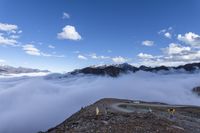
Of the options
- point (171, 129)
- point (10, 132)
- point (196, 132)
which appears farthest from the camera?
point (10, 132)

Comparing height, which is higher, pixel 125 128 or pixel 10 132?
pixel 125 128

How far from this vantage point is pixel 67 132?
29.1 meters

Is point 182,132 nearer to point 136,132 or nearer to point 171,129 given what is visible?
point 171,129

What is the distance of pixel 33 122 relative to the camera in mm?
190125

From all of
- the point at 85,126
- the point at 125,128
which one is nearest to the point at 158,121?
the point at 125,128

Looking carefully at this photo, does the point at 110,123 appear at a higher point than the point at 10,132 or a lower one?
higher

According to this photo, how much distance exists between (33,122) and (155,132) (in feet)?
559

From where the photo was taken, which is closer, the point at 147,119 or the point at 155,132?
the point at 155,132

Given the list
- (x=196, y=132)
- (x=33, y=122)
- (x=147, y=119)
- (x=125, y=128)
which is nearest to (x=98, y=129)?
(x=125, y=128)

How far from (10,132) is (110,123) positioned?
16696cm

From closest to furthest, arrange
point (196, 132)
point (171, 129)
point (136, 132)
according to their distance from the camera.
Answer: point (136, 132), point (171, 129), point (196, 132)

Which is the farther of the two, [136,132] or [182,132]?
[182,132]

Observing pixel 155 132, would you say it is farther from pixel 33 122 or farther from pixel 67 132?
pixel 33 122

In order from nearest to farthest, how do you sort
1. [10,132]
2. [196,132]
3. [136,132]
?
[136,132]
[196,132]
[10,132]
